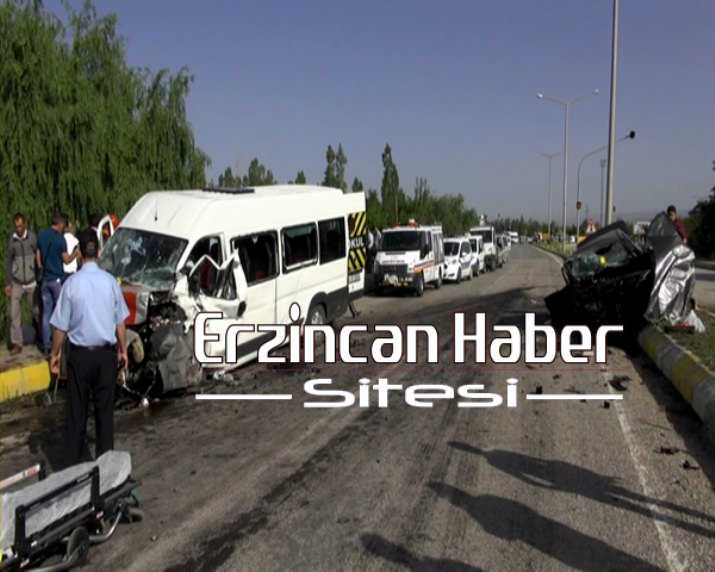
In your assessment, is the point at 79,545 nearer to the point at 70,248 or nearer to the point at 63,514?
the point at 63,514

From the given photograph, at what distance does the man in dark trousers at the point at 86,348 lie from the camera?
540cm

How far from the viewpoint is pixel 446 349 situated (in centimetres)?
1205

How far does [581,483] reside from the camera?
18.8 ft

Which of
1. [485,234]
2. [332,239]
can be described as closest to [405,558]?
[332,239]

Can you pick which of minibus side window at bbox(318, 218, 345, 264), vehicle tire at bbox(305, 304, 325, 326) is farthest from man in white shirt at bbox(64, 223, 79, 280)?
minibus side window at bbox(318, 218, 345, 264)

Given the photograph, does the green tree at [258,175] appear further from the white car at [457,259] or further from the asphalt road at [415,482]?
the asphalt road at [415,482]

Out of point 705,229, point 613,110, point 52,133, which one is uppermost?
point 613,110

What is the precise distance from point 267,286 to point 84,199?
19.5 ft

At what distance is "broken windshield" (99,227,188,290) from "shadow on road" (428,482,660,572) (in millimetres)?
4920

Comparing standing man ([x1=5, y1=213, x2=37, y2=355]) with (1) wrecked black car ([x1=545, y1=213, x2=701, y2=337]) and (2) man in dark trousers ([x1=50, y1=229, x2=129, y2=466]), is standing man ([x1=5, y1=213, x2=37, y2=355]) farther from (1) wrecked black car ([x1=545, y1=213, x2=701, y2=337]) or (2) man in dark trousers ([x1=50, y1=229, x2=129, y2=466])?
(1) wrecked black car ([x1=545, y1=213, x2=701, y2=337])

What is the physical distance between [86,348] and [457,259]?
74.1 feet

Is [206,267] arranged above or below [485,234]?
above

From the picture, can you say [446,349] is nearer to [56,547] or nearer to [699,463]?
[699,463]

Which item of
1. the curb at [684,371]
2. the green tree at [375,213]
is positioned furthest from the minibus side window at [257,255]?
the green tree at [375,213]
